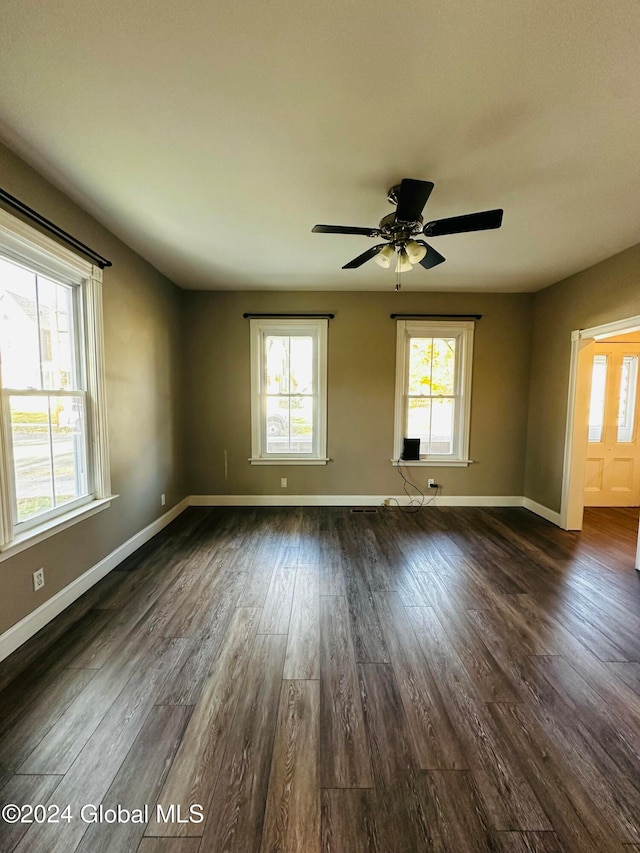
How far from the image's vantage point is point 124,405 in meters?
2.97

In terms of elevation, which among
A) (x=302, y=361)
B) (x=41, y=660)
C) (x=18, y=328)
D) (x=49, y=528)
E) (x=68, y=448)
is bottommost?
(x=41, y=660)

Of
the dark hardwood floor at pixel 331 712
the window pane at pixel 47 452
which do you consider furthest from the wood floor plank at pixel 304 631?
the window pane at pixel 47 452

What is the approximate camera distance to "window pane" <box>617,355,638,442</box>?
425 cm

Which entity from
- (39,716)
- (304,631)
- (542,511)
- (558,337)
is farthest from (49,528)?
(558,337)

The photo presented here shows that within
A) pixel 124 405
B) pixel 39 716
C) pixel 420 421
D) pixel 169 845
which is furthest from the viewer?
pixel 420 421

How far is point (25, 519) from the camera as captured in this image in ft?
6.54

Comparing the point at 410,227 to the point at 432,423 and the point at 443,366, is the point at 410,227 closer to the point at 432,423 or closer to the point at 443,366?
the point at 443,366

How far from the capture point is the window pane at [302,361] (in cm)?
427

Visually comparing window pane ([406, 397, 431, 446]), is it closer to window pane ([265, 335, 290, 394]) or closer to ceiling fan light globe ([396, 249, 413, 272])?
window pane ([265, 335, 290, 394])

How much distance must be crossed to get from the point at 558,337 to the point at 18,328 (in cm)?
490

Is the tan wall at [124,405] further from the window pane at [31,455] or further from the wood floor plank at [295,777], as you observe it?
the wood floor plank at [295,777]

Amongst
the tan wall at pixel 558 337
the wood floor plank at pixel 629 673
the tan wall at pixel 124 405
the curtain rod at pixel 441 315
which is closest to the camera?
the wood floor plank at pixel 629 673

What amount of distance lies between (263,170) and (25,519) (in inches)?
98.5

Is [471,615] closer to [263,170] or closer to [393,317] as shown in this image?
[263,170]
